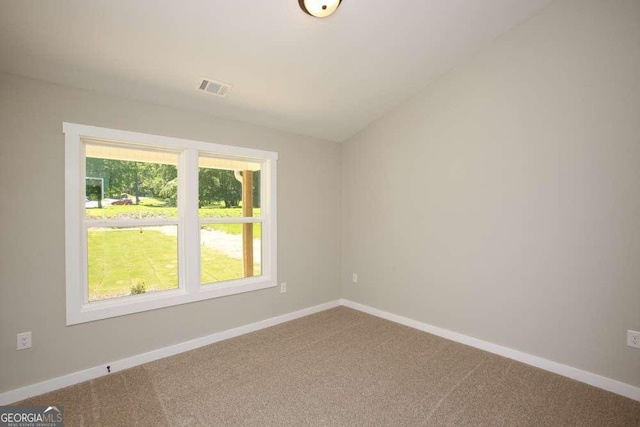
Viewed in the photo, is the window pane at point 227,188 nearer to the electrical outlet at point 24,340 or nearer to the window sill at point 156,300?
the window sill at point 156,300

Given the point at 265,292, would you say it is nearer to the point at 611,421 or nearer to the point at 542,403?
the point at 542,403

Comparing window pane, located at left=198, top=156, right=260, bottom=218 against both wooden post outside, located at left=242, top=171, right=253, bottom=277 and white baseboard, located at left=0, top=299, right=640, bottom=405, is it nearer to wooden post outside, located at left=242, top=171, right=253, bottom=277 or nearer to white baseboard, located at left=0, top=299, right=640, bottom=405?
wooden post outside, located at left=242, top=171, right=253, bottom=277

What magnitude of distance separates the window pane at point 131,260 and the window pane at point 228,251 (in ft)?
0.95

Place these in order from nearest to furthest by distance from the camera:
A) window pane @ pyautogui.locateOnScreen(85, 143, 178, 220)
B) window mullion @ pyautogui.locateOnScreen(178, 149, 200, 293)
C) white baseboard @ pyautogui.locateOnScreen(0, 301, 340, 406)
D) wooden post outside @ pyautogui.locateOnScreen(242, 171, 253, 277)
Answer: white baseboard @ pyautogui.locateOnScreen(0, 301, 340, 406) → window pane @ pyautogui.locateOnScreen(85, 143, 178, 220) → window mullion @ pyautogui.locateOnScreen(178, 149, 200, 293) → wooden post outside @ pyautogui.locateOnScreen(242, 171, 253, 277)

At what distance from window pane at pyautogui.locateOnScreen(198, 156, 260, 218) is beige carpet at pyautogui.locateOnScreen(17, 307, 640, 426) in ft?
4.53

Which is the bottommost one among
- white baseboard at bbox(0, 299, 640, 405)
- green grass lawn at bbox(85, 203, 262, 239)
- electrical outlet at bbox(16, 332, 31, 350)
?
white baseboard at bbox(0, 299, 640, 405)

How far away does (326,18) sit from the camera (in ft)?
7.45

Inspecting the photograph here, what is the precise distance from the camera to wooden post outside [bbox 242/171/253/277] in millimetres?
3551

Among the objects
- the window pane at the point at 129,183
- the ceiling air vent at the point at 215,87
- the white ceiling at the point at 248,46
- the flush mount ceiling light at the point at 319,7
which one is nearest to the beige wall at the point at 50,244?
the white ceiling at the point at 248,46

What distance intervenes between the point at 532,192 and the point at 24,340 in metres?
4.12

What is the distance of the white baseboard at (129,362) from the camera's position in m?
2.17

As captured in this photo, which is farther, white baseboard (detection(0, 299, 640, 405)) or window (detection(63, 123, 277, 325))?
window (detection(63, 123, 277, 325))

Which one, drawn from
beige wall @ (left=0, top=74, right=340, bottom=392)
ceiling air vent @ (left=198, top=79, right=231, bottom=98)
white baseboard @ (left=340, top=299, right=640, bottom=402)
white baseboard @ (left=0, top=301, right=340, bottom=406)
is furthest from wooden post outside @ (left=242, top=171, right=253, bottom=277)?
white baseboard @ (left=340, top=299, right=640, bottom=402)

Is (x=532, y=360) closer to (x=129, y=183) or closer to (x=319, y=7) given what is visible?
(x=319, y=7)
